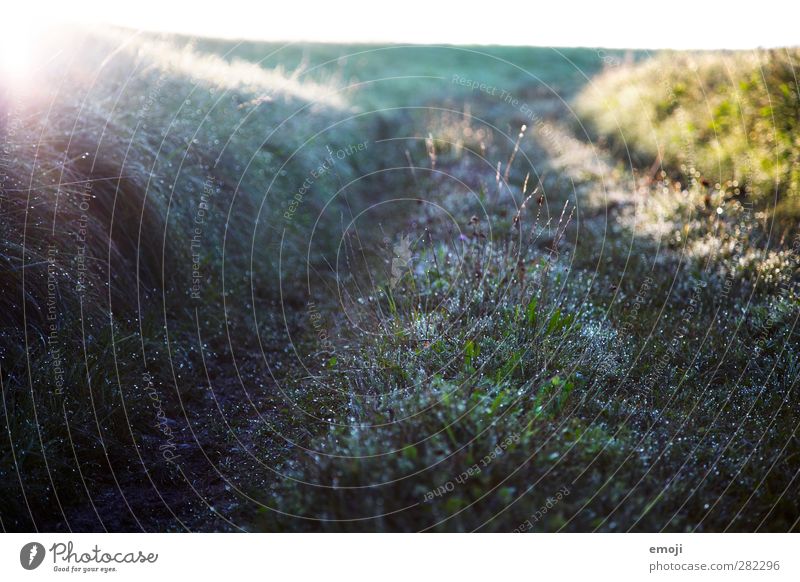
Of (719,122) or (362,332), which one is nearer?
(362,332)

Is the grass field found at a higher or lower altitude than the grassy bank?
lower

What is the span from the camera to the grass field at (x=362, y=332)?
→ 10.2ft

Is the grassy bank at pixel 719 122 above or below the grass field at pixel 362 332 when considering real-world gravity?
above

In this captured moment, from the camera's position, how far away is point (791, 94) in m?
5.91

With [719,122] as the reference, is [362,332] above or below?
below

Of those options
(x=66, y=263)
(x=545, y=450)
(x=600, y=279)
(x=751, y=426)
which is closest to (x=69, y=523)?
(x=66, y=263)

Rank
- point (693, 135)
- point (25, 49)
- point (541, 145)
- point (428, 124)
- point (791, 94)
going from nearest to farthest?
point (25, 49) → point (791, 94) → point (693, 135) → point (541, 145) → point (428, 124)

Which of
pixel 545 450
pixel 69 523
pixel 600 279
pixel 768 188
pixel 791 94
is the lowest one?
pixel 69 523

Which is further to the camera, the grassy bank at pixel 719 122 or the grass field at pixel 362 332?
the grassy bank at pixel 719 122

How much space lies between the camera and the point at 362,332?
185 inches

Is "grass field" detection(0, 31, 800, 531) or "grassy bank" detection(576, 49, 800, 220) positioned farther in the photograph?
"grassy bank" detection(576, 49, 800, 220)

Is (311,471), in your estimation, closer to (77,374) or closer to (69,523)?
(69,523)

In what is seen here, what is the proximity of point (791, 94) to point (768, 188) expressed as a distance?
3.20 feet

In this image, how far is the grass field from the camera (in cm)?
310
